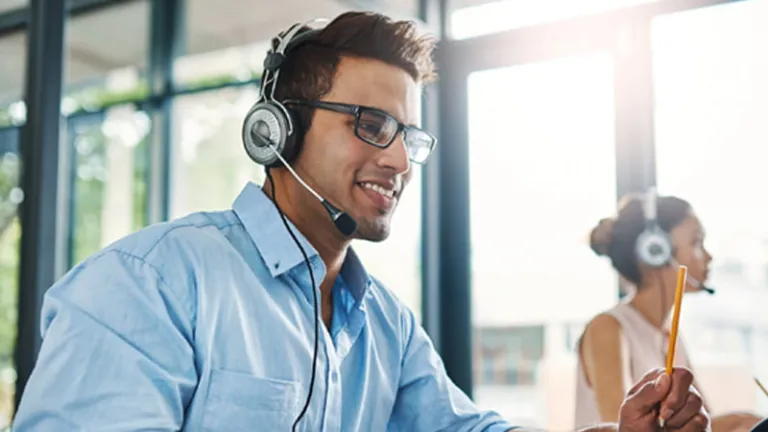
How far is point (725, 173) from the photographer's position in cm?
287

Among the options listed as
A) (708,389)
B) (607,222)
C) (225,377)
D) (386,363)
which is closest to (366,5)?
(607,222)

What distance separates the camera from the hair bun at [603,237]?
2.65 metres

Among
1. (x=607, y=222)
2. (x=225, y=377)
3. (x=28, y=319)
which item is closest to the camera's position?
(x=225, y=377)

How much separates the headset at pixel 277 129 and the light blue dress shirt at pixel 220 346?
61mm

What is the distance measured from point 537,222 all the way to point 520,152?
0.27 m

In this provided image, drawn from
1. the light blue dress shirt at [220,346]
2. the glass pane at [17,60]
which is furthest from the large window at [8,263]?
the light blue dress shirt at [220,346]

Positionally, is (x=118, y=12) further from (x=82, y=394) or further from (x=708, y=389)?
(x=82, y=394)

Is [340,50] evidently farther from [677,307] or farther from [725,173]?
[725,173]

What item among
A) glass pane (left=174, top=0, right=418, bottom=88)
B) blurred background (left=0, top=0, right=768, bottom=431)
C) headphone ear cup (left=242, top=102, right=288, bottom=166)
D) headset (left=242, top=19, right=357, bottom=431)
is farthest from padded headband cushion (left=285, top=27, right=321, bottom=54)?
glass pane (left=174, top=0, right=418, bottom=88)

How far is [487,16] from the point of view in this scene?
11.2 ft

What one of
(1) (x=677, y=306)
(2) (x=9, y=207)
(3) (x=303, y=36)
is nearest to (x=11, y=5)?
(2) (x=9, y=207)

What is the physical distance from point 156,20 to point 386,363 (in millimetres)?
3184

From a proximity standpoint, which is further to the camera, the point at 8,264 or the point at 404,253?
the point at 404,253

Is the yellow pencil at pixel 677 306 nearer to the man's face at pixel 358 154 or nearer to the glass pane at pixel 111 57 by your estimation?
the man's face at pixel 358 154
